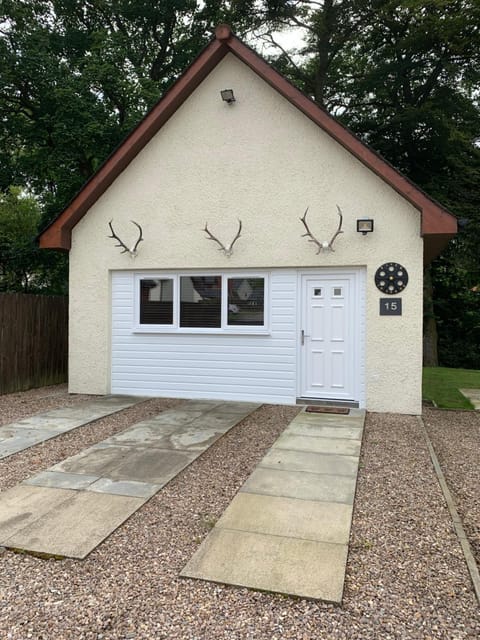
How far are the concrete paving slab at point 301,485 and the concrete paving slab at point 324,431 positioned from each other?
149 cm

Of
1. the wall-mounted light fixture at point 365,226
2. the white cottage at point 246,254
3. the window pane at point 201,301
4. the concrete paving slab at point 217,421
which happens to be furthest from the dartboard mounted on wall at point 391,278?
the concrete paving slab at point 217,421

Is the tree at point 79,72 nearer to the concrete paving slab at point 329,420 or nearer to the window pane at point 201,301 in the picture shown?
the window pane at point 201,301

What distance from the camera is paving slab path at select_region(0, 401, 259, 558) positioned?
11.1 ft

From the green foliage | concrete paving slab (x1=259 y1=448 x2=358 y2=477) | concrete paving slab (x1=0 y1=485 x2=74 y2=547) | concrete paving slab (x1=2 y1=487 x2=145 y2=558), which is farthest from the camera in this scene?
the green foliage

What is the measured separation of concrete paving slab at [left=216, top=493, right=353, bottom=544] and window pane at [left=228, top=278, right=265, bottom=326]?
4537 mm

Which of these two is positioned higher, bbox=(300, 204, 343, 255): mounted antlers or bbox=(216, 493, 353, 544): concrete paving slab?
bbox=(300, 204, 343, 255): mounted antlers

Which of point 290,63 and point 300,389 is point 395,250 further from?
point 290,63

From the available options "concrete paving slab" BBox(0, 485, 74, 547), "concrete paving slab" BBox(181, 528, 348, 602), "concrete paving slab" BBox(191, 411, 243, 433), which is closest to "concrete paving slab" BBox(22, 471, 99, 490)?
"concrete paving slab" BBox(0, 485, 74, 547)

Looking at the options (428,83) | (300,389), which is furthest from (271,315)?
(428,83)

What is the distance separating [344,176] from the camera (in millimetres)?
7762

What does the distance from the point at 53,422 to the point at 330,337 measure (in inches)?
182

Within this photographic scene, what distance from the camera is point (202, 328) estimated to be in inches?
340

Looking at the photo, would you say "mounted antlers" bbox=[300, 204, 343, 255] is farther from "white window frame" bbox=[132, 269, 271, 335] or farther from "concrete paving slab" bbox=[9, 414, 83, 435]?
"concrete paving slab" bbox=[9, 414, 83, 435]

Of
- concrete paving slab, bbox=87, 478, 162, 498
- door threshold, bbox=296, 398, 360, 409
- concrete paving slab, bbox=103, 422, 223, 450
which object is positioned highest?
door threshold, bbox=296, 398, 360, 409
